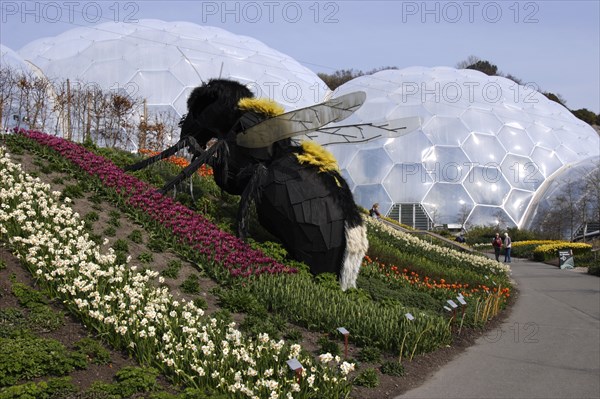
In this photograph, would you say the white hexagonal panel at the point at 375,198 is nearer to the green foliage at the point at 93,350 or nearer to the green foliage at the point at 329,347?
the green foliage at the point at 329,347

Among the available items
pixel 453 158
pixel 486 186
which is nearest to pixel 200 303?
pixel 453 158

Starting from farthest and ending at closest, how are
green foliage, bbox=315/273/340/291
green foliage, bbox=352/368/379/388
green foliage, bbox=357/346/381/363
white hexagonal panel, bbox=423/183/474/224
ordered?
white hexagonal panel, bbox=423/183/474/224
green foliage, bbox=315/273/340/291
green foliage, bbox=357/346/381/363
green foliage, bbox=352/368/379/388

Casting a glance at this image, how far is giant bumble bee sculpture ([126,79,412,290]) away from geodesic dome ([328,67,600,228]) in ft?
66.9

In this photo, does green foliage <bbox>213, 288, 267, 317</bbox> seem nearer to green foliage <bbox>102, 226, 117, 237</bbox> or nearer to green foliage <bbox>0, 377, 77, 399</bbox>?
green foliage <bbox>102, 226, 117, 237</bbox>

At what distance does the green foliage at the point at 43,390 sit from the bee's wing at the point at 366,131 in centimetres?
654

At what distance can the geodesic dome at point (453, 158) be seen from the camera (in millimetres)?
31297

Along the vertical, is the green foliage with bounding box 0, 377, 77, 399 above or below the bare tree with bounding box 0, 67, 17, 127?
below

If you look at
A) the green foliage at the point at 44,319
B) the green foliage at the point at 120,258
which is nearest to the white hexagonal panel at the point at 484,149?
the green foliage at the point at 120,258

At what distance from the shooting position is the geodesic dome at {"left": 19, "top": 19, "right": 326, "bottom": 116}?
3209 centimetres

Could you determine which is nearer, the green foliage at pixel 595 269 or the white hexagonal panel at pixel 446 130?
the green foliage at pixel 595 269

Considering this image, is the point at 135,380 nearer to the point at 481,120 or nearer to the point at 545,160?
the point at 481,120

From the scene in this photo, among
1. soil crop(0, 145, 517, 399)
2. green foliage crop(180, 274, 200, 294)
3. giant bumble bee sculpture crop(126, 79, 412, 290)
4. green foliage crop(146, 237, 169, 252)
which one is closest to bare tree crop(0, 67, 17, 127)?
soil crop(0, 145, 517, 399)

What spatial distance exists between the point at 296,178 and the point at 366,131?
148 cm

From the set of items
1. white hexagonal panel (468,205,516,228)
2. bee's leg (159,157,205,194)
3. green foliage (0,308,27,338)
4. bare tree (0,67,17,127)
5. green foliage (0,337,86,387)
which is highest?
bare tree (0,67,17,127)
